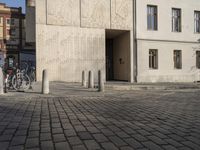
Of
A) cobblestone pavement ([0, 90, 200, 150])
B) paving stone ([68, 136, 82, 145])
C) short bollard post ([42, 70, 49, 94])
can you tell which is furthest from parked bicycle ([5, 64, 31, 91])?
paving stone ([68, 136, 82, 145])

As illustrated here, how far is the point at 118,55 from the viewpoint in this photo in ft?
84.1

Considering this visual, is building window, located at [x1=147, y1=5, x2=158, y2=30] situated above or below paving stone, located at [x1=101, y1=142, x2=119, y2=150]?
above

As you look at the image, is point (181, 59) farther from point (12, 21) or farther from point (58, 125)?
point (12, 21)

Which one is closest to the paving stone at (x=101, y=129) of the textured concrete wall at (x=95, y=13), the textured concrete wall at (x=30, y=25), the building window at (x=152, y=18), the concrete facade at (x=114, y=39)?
the concrete facade at (x=114, y=39)

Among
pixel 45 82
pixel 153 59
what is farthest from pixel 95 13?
pixel 45 82

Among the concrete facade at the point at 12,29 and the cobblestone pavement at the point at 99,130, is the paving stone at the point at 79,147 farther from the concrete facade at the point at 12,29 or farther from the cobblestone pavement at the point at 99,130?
the concrete facade at the point at 12,29

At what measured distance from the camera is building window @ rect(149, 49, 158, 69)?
24100 mm

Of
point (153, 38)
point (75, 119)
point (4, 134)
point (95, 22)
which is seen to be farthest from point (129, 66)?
point (4, 134)

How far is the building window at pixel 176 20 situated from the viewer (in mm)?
24922

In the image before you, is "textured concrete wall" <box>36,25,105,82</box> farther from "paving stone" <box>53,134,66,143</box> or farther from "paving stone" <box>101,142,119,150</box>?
"paving stone" <box>101,142,119,150</box>

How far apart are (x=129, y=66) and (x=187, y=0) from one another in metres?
8.83

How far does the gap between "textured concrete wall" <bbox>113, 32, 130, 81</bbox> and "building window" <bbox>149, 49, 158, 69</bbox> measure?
227 centimetres

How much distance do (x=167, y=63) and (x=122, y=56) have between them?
13.7 ft

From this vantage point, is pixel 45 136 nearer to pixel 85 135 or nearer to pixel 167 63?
pixel 85 135
